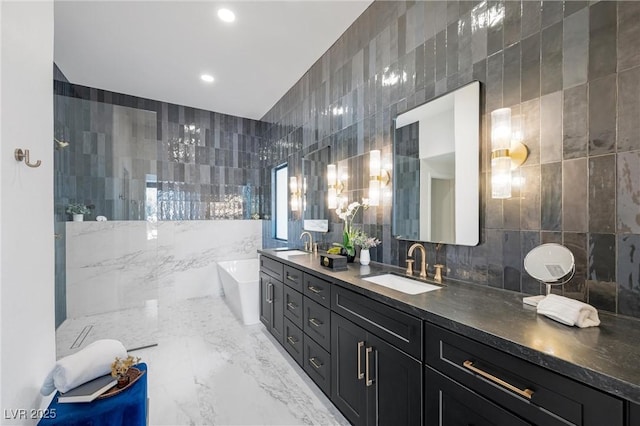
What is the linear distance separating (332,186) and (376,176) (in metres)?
0.73

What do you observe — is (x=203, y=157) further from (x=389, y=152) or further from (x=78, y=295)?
(x=389, y=152)

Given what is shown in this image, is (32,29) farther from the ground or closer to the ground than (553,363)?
farther from the ground

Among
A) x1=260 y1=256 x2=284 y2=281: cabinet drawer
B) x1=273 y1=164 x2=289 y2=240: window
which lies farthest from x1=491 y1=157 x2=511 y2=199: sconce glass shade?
x1=273 y1=164 x2=289 y2=240: window

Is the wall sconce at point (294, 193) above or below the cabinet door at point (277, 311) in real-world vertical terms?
above

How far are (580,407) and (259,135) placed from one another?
5365 millimetres

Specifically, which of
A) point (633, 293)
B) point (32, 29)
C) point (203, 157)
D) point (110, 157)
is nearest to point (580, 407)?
point (633, 293)

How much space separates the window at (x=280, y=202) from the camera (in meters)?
4.52

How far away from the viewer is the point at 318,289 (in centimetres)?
201

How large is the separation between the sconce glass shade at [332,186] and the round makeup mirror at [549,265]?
1.82 m

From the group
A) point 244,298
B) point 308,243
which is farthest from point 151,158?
point 308,243

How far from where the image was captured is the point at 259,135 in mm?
5281

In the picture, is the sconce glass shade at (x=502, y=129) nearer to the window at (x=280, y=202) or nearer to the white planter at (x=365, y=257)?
the white planter at (x=365, y=257)

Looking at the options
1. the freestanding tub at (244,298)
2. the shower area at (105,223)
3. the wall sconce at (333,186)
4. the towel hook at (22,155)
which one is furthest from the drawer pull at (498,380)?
the shower area at (105,223)

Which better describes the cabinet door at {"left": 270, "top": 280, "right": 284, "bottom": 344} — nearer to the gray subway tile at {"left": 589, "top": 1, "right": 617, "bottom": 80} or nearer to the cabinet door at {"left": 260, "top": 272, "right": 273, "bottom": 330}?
the cabinet door at {"left": 260, "top": 272, "right": 273, "bottom": 330}
